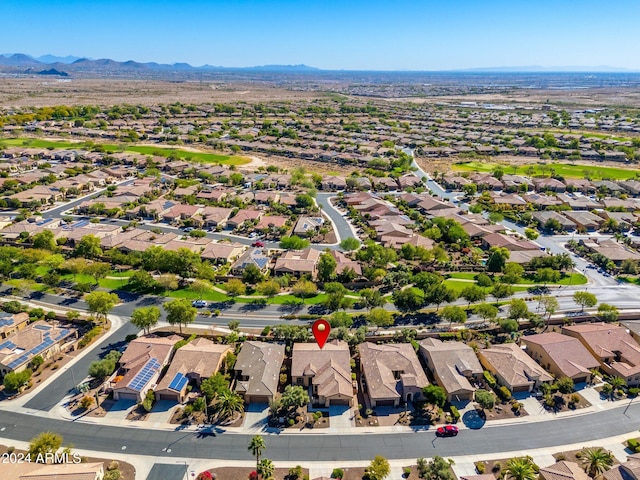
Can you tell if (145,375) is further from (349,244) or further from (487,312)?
(349,244)

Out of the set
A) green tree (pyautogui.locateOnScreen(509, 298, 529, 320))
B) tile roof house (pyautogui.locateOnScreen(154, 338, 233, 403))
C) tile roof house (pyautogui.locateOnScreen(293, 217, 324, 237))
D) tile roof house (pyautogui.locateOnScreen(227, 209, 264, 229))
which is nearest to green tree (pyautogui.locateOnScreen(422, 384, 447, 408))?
green tree (pyautogui.locateOnScreen(509, 298, 529, 320))

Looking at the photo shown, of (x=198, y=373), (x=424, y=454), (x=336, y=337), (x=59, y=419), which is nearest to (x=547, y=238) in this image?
(x=336, y=337)

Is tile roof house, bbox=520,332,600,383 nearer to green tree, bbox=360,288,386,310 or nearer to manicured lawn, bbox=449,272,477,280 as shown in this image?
manicured lawn, bbox=449,272,477,280

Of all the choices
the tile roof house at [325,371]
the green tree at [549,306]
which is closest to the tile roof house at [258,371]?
the tile roof house at [325,371]

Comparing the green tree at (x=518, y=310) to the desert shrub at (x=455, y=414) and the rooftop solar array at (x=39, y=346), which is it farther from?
the rooftop solar array at (x=39, y=346)

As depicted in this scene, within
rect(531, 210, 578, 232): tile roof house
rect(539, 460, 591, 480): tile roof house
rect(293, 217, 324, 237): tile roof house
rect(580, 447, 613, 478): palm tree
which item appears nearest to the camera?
rect(539, 460, 591, 480): tile roof house

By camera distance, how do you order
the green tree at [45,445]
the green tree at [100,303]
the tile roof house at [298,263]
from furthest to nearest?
the tile roof house at [298,263], the green tree at [100,303], the green tree at [45,445]

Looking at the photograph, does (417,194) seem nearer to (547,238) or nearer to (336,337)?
(547,238)
